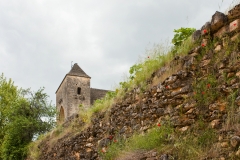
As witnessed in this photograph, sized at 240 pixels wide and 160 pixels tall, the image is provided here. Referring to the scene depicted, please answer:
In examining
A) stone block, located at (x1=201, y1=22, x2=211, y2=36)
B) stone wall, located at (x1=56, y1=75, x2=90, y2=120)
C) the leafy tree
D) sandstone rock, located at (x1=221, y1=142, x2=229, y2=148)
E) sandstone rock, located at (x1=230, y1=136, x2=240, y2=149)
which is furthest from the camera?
stone wall, located at (x1=56, y1=75, x2=90, y2=120)

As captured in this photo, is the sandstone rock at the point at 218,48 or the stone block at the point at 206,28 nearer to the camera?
the sandstone rock at the point at 218,48

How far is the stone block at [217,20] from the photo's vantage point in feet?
14.3

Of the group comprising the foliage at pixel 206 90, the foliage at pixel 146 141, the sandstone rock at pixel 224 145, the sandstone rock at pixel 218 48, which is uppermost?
the sandstone rock at pixel 218 48

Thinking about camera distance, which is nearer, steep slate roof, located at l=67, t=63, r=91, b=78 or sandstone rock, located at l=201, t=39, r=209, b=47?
sandstone rock, located at l=201, t=39, r=209, b=47

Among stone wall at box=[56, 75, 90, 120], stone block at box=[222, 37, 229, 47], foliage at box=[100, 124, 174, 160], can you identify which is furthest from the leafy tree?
stone wall at box=[56, 75, 90, 120]

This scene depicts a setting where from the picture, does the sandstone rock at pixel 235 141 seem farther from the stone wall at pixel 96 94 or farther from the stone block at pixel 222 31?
the stone wall at pixel 96 94

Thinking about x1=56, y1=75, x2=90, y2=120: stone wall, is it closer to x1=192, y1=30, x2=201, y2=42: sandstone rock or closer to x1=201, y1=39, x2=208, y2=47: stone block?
x1=192, y1=30, x2=201, y2=42: sandstone rock

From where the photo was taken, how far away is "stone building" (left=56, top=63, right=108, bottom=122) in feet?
110

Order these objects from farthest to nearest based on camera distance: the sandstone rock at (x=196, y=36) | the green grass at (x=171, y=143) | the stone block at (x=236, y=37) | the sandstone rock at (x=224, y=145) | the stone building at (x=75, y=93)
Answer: the stone building at (x=75, y=93) → the sandstone rock at (x=196, y=36) → the stone block at (x=236, y=37) → the green grass at (x=171, y=143) → the sandstone rock at (x=224, y=145)

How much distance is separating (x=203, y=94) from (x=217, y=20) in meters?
1.09

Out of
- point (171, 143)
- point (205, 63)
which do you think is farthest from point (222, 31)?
point (171, 143)

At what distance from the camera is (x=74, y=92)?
34.1 metres

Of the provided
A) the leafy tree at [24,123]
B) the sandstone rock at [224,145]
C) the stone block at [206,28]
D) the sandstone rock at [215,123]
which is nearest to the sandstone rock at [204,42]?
the stone block at [206,28]

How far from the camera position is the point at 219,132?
3789 millimetres
